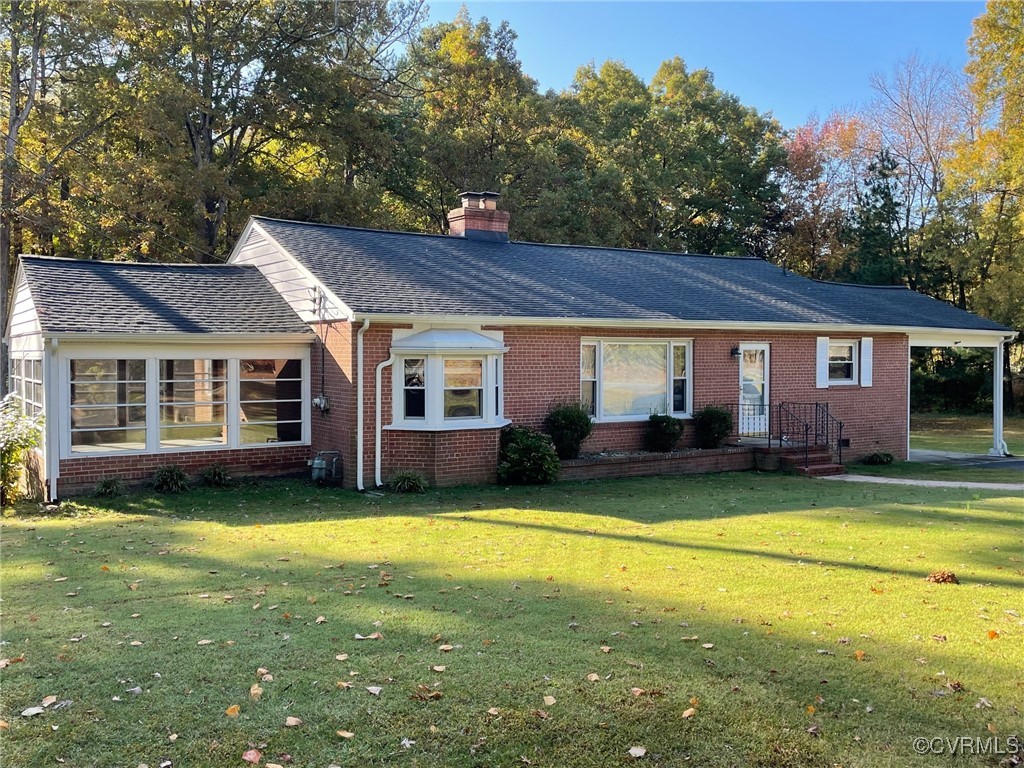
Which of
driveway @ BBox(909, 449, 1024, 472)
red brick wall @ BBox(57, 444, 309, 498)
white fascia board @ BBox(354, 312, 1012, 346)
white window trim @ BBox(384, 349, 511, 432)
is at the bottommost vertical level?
driveway @ BBox(909, 449, 1024, 472)

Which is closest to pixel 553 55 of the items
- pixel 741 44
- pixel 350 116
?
pixel 350 116

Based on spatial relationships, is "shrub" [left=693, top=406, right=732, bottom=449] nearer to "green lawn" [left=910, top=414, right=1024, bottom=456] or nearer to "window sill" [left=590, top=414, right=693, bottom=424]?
"window sill" [left=590, top=414, right=693, bottom=424]

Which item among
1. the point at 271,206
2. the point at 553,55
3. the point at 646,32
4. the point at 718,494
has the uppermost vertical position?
the point at 553,55

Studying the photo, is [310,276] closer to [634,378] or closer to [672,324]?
[634,378]

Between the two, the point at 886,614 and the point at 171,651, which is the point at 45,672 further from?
the point at 886,614

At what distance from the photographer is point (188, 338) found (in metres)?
13.1

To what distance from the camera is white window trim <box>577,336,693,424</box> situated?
15592mm

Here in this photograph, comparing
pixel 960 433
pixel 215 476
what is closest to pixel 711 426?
pixel 215 476

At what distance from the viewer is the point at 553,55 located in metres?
34.1

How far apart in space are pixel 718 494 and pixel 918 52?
3298 cm

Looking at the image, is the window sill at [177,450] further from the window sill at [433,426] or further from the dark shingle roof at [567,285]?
the dark shingle roof at [567,285]

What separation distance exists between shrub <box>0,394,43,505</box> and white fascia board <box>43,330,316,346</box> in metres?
1.46

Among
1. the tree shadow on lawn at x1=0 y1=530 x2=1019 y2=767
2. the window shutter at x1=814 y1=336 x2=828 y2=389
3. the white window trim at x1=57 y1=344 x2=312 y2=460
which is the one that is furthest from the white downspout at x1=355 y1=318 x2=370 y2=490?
the window shutter at x1=814 y1=336 x2=828 y2=389

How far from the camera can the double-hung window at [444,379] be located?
1338 centimetres
